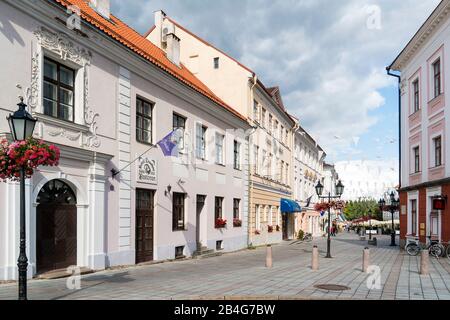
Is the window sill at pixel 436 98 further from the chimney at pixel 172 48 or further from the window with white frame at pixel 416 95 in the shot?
the chimney at pixel 172 48

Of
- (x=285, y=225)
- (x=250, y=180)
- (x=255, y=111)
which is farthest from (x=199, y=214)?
(x=285, y=225)

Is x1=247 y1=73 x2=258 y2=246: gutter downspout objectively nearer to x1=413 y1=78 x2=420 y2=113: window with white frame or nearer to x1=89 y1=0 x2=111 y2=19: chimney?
x1=413 y1=78 x2=420 y2=113: window with white frame

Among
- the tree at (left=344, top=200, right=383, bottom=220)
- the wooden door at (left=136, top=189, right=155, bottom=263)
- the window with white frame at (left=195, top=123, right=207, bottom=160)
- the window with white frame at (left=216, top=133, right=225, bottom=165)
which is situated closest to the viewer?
the wooden door at (left=136, top=189, right=155, bottom=263)

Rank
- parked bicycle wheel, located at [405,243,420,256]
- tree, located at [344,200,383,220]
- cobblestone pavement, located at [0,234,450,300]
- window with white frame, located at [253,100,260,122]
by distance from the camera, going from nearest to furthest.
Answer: cobblestone pavement, located at [0,234,450,300] → parked bicycle wheel, located at [405,243,420,256] → window with white frame, located at [253,100,260,122] → tree, located at [344,200,383,220]

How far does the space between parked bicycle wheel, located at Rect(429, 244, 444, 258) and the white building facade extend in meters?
10.5

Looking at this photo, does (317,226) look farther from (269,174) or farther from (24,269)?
(24,269)

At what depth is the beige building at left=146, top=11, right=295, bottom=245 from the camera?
26048 mm

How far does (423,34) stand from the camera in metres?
22.3

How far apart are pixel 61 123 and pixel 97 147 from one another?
178 centimetres

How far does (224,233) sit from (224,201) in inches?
67.4

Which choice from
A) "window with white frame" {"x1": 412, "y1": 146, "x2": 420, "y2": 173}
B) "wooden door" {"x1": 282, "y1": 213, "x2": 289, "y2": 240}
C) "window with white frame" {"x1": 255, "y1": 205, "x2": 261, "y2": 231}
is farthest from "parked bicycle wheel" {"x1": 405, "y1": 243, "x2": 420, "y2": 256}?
"wooden door" {"x1": 282, "y1": 213, "x2": 289, "y2": 240}

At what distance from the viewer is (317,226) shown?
53000 mm

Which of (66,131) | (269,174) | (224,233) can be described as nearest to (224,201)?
(224,233)

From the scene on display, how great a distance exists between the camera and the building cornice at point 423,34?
19.8 m
